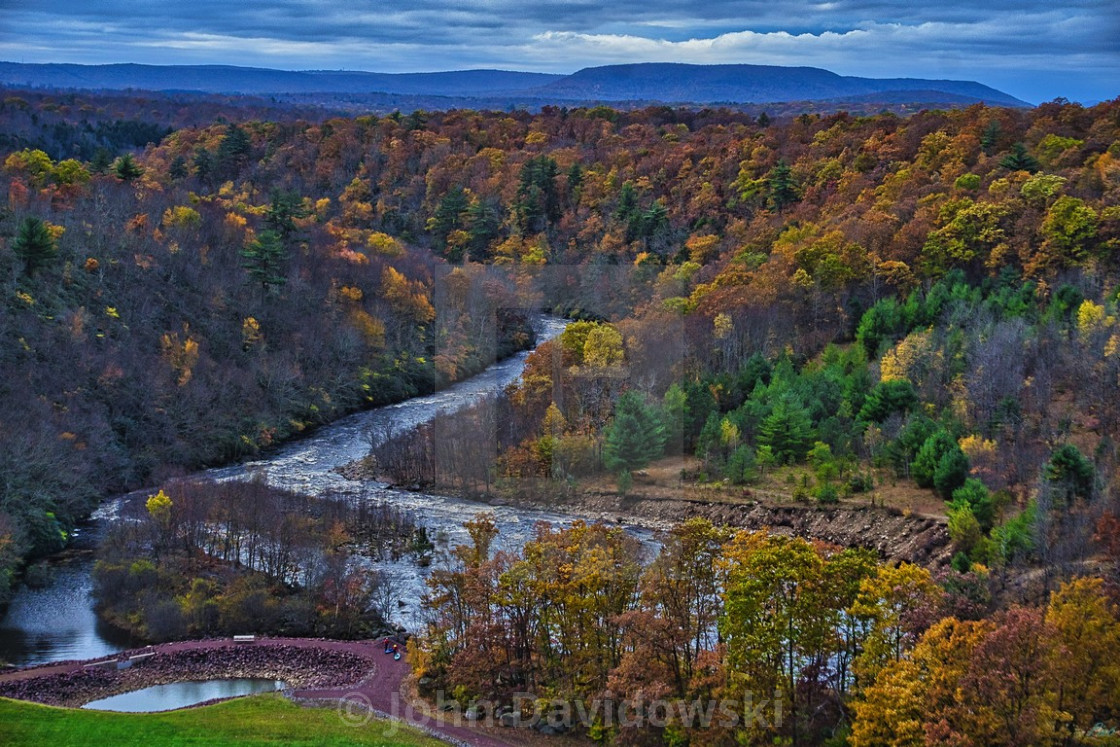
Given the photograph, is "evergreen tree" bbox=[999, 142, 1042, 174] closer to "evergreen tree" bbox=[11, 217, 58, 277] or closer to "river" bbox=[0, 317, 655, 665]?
"river" bbox=[0, 317, 655, 665]

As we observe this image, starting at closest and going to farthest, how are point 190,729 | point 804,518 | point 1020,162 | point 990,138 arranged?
point 190,729 → point 804,518 → point 1020,162 → point 990,138

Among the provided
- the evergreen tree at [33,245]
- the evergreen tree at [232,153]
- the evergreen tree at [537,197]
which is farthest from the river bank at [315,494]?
the evergreen tree at [232,153]

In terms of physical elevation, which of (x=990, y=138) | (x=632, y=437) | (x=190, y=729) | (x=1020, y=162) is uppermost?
(x=990, y=138)

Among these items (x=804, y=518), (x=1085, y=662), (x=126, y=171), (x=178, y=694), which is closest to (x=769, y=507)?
(x=804, y=518)

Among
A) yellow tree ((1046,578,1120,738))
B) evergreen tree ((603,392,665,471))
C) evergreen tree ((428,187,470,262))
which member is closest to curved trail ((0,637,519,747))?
yellow tree ((1046,578,1120,738))

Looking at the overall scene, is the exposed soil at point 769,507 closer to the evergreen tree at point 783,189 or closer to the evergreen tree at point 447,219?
the evergreen tree at point 783,189

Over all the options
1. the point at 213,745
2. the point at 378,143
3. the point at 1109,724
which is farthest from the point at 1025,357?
the point at 378,143

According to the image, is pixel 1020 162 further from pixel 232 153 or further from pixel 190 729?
pixel 232 153

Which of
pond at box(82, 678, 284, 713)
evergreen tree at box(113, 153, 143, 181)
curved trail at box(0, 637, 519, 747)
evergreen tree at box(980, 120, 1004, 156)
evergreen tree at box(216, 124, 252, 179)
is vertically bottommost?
pond at box(82, 678, 284, 713)
